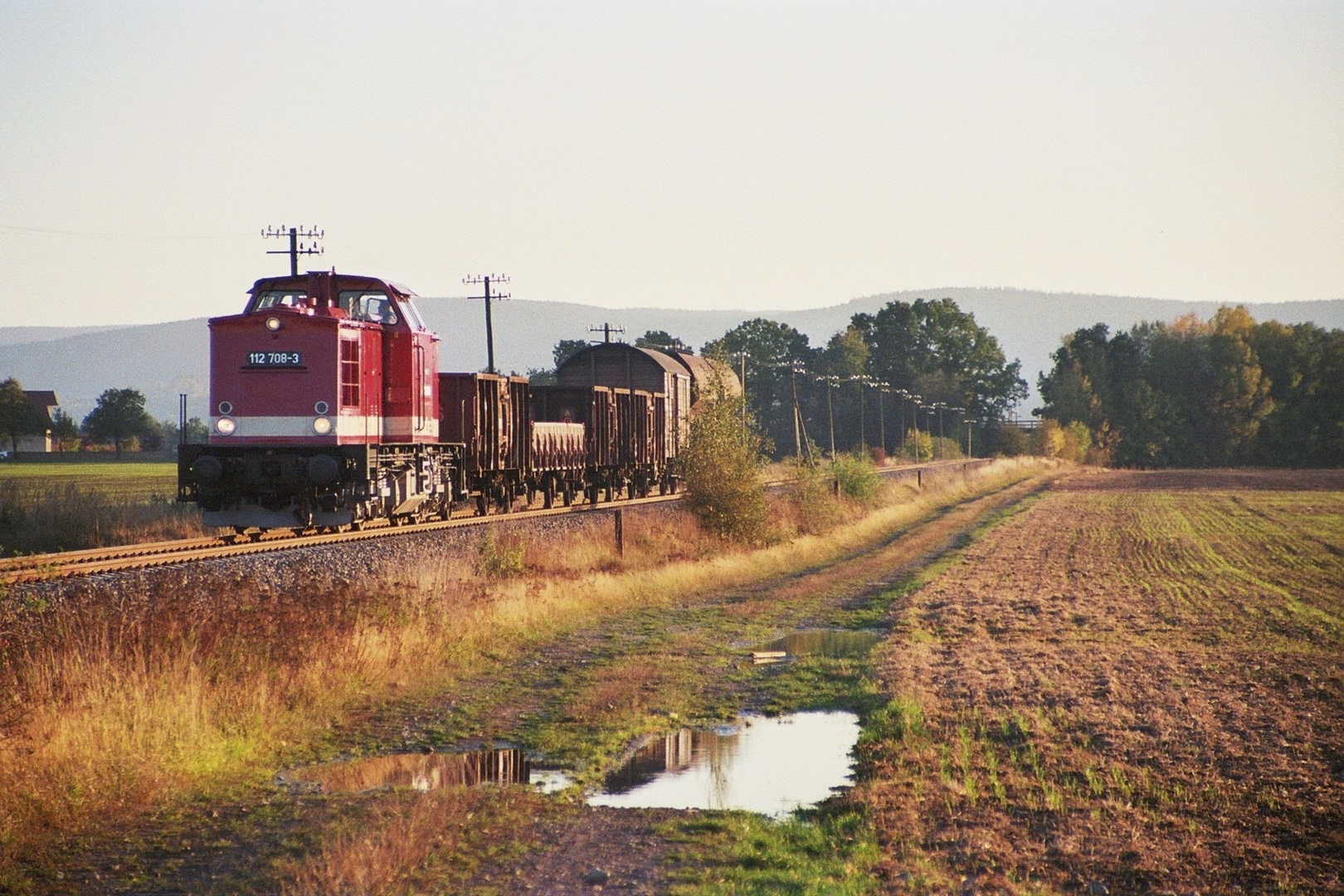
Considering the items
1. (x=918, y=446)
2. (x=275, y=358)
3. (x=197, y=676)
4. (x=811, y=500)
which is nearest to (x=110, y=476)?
(x=811, y=500)

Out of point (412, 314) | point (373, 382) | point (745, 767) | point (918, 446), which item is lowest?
point (745, 767)

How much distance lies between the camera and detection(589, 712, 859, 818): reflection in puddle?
30.1 ft

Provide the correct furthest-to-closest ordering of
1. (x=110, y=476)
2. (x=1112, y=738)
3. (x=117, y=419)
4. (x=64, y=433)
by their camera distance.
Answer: (x=64, y=433) < (x=117, y=419) < (x=110, y=476) < (x=1112, y=738)

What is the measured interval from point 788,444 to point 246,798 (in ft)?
337

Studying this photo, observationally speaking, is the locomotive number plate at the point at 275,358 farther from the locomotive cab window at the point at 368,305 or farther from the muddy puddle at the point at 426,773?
the muddy puddle at the point at 426,773

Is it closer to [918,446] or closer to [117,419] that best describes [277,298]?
[117,419]

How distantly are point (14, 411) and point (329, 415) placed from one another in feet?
201

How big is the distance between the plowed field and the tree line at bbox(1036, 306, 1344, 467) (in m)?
114

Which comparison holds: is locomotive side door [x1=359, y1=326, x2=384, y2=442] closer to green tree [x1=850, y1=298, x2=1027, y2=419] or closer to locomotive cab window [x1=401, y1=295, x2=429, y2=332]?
locomotive cab window [x1=401, y1=295, x2=429, y2=332]

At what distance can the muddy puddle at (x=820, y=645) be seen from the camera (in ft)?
51.5

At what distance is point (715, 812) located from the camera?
8641 millimetres

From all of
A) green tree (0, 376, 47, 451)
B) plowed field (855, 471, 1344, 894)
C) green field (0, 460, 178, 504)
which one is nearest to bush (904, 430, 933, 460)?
green field (0, 460, 178, 504)

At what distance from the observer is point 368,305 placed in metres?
22.7

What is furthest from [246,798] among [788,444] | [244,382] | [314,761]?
[788,444]
